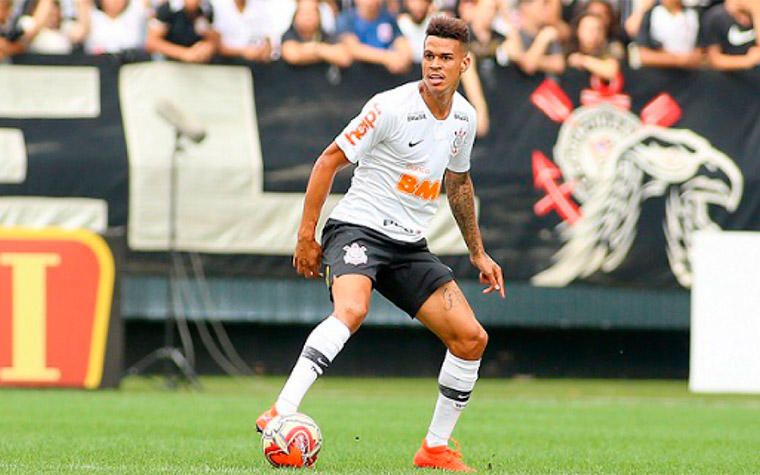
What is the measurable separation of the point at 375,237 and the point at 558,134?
31.1ft

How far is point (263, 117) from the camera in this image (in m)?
16.6

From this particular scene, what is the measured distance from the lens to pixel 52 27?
16.9 meters

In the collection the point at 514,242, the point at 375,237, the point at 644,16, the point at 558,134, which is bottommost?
the point at 514,242

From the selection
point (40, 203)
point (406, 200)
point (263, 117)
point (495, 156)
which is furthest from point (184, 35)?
point (406, 200)

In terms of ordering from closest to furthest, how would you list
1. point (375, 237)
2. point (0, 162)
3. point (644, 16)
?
1. point (375, 237)
2. point (0, 162)
3. point (644, 16)

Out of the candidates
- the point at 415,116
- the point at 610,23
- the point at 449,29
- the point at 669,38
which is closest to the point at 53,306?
the point at 415,116

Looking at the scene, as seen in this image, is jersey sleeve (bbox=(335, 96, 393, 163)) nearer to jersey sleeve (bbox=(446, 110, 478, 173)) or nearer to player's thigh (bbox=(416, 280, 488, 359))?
jersey sleeve (bbox=(446, 110, 478, 173))

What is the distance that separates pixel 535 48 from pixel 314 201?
10.1 metres

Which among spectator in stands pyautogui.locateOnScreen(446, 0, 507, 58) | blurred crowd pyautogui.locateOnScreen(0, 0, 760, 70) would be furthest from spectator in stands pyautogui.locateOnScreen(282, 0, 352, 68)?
spectator in stands pyautogui.locateOnScreen(446, 0, 507, 58)

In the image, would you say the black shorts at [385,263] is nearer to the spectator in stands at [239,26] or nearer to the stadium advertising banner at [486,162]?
the stadium advertising banner at [486,162]

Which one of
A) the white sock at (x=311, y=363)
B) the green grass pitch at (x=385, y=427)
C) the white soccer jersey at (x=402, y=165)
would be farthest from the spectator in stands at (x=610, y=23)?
the white sock at (x=311, y=363)

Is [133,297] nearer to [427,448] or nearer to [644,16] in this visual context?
[644,16]

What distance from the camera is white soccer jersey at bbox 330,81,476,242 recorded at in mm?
7590

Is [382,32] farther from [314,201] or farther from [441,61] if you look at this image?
[314,201]
